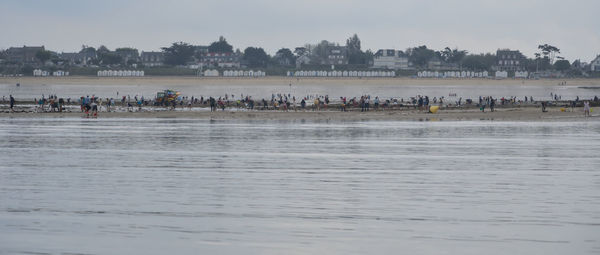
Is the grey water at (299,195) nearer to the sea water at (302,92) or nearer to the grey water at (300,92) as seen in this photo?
the sea water at (302,92)

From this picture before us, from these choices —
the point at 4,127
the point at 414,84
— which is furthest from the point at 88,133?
the point at 414,84

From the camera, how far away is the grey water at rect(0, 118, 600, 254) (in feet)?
43.5

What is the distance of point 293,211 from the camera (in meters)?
15.8

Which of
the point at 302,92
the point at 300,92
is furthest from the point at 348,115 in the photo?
the point at 300,92

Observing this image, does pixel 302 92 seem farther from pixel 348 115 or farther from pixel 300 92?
pixel 348 115

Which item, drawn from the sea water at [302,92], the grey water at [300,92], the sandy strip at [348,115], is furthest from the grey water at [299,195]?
the grey water at [300,92]

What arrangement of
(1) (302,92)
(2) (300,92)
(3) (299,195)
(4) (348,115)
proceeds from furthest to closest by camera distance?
1. (2) (300,92)
2. (1) (302,92)
3. (4) (348,115)
4. (3) (299,195)

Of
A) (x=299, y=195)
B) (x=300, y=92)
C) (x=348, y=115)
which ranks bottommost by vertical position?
(x=299, y=195)

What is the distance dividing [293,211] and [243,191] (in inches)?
116

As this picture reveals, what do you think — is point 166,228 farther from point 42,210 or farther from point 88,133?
point 88,133

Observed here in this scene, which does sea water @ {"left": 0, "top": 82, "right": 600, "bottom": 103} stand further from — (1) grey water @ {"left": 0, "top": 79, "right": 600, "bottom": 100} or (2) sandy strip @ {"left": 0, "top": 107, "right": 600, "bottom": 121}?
(2) sandy strip @ {"left": 0, "top": 107, "right": 600, "bottom": 121}

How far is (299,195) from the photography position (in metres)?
17.8

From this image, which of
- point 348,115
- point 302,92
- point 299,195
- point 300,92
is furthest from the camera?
point 300,92

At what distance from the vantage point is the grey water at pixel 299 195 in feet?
43.5
